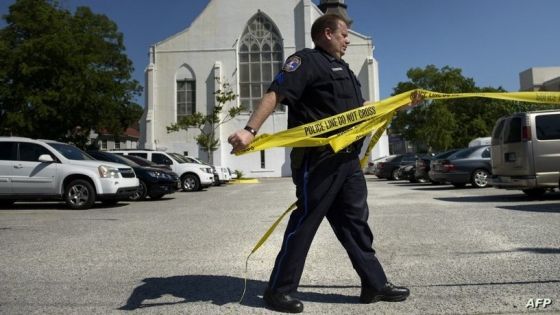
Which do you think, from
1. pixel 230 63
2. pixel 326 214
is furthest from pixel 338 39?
pixel 230 63

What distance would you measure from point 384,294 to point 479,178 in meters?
13.3

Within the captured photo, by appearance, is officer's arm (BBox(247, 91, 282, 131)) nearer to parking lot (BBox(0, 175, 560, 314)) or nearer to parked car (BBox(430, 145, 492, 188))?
parking lot (BBox(0, 175, 560, 314))

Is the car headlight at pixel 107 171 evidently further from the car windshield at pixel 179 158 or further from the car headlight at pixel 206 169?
the car headlight at pixel 206 169

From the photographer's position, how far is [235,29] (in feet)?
150

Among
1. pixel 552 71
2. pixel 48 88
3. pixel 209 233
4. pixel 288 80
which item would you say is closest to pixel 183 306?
pixel 288 80

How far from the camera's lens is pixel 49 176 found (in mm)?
11648

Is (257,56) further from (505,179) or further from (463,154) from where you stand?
(505,179)

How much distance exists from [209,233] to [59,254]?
215cm

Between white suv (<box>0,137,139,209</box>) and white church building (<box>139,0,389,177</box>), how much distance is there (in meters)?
32.9

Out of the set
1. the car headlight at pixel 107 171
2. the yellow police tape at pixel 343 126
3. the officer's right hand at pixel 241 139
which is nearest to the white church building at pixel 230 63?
the car headlight at pixel 107 171

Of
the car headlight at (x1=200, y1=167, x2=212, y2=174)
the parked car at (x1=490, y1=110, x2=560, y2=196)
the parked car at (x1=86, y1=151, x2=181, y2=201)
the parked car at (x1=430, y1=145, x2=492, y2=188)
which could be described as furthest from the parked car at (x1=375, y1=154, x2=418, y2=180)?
the parked car at (x1=490, y1=110, x2=560, y2=196)

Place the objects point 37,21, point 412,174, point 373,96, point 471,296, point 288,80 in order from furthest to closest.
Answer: point 373,96
point 37,21
point 412,174
point 471,296
point 288,80

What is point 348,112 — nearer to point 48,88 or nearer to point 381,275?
point 381,275

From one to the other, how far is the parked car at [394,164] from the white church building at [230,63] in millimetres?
19466
